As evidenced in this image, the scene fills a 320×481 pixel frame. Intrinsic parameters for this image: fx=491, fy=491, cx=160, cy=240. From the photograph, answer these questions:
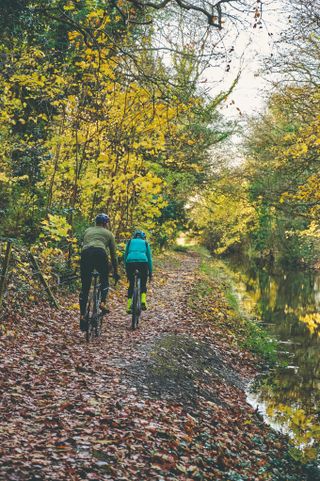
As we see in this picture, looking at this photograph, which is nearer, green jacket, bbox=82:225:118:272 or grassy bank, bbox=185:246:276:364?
green jacket, bbox=82:225:118:272

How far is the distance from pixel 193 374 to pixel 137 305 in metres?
2.15

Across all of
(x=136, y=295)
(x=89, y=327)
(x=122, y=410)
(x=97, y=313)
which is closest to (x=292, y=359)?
(x=136, y=295)

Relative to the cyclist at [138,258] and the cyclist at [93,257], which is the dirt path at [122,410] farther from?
the cyclist at [138,258]

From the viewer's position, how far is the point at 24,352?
840 cm

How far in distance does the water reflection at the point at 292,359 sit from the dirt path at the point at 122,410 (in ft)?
2.12

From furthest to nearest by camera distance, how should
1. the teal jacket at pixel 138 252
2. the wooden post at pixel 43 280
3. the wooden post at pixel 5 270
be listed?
the wooden post at pixel 43 280
the teal jacket at pixel 138 252
the wooden post at pixel 5 270

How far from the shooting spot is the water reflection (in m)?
9.62

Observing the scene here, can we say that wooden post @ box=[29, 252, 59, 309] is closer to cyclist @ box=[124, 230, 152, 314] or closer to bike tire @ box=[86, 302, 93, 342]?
cyclist @ box=[124, 230, 152, 314]

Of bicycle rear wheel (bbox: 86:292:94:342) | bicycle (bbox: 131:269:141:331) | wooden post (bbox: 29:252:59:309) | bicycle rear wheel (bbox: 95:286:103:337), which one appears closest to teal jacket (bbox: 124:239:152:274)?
bicycle (bbox: 131:269:141:331)

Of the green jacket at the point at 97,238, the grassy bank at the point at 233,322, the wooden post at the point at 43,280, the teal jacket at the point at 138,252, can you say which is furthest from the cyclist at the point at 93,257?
the grassy bank at the point at 233,322

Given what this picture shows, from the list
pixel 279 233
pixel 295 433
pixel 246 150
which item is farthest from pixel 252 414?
pixel 279 233

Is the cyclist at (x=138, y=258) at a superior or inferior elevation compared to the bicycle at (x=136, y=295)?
superior

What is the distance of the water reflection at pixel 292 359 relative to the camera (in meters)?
9.62

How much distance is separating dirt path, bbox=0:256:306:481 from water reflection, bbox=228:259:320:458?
646 mm
